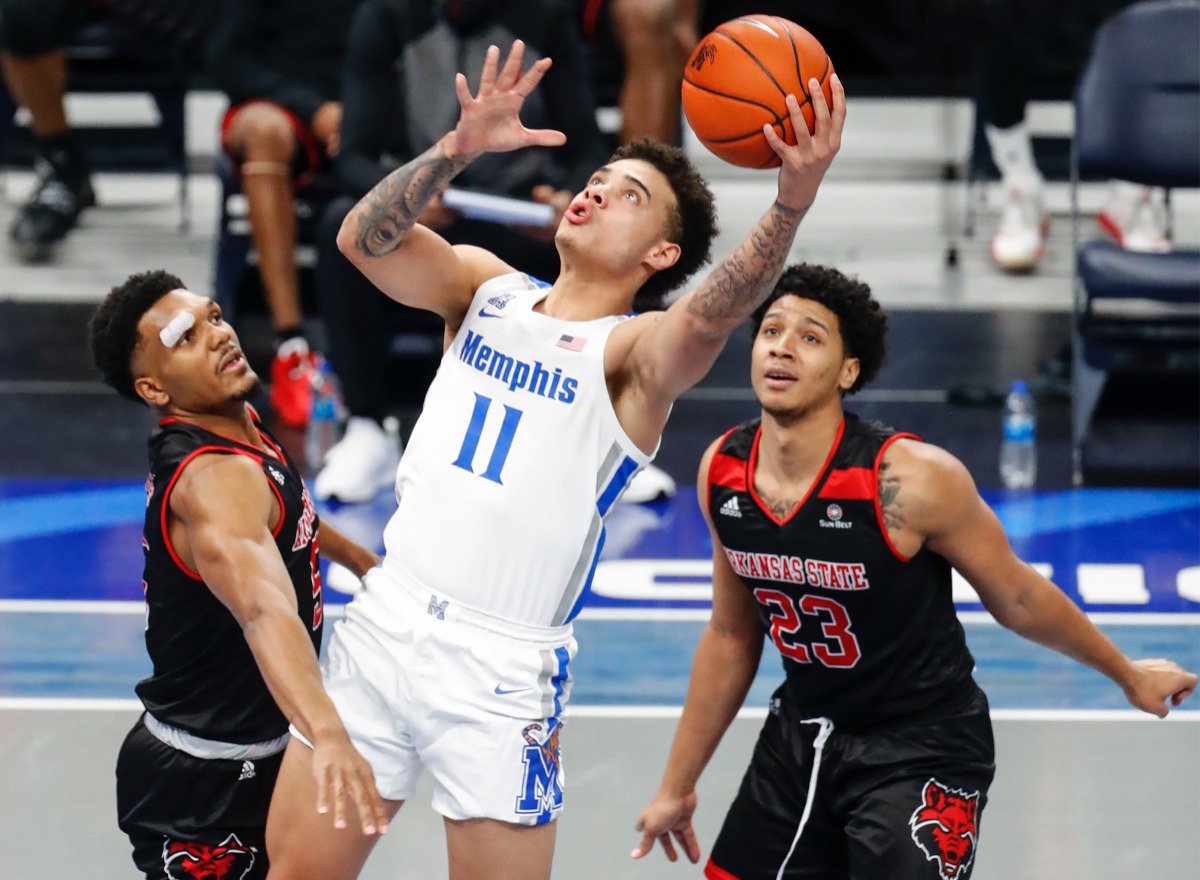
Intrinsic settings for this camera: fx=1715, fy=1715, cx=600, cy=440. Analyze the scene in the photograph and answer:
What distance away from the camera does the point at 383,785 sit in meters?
3.31

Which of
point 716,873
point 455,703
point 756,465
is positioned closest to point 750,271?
point 756,465

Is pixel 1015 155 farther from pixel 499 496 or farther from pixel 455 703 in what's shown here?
pixel 455 703

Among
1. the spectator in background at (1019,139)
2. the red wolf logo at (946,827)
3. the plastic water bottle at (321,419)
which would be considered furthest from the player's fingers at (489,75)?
the spectator in background at (1019,139)

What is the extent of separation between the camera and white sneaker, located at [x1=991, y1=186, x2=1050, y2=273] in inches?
364

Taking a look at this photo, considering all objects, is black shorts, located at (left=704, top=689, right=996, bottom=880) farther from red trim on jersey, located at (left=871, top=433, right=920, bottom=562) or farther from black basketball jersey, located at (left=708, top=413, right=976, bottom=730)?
red trim on jersey, located at (left=871, top=433, right=920, bottom=562)

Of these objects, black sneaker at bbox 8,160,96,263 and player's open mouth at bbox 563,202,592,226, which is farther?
black sneaker at bbox 8,160,96,263

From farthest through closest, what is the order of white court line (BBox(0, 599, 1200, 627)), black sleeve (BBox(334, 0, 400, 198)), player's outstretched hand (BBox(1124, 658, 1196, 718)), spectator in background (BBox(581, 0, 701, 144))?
1. spectator in background (BBox(581, 0, 701, 144))
2. black sleeve (BBox(334, 0, 400, 198))
3. white court line (BBox(0, 599, 1200, 627))
4. player's outstretched hand (BBox(1124, 658, 1196, 718))

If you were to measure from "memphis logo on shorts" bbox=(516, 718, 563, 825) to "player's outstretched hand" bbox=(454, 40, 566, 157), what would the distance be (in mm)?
1120

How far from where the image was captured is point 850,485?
3.41 meters

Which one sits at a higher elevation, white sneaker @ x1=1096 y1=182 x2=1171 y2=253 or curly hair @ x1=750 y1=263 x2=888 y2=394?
curly hair @ x1=750 y1=263 x2=888 y2=394

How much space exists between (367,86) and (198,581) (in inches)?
168

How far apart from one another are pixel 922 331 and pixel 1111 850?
484cm

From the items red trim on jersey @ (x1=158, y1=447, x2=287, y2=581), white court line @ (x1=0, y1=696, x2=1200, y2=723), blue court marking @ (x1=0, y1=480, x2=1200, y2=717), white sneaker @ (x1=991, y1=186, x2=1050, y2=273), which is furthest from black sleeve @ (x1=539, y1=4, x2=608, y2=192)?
red trim on jersey @ (x1=158, y1=447, x2=287, y2=581)

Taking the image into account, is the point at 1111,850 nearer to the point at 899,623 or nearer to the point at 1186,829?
the point at 1186,829
